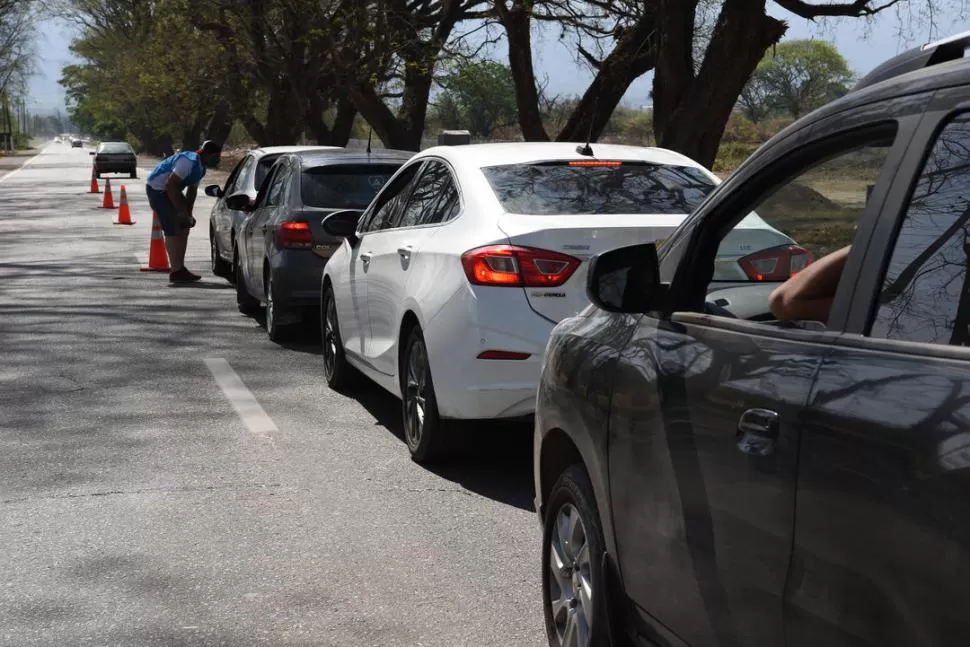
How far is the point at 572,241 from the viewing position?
6.13 m

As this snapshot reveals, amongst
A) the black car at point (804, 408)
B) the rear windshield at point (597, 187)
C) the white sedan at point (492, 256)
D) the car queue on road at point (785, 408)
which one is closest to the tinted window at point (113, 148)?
the white sedan at point (492, 256)

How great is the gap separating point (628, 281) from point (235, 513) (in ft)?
10.6

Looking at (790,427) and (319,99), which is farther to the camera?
(319,99)

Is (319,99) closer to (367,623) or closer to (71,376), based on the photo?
(71,376)

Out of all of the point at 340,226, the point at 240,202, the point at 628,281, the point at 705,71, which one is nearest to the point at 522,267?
the point at 340,226

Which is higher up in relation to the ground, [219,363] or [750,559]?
[750,559]

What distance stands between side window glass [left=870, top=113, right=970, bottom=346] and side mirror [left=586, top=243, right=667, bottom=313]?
2.86ft

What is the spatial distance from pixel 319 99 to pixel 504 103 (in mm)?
33805

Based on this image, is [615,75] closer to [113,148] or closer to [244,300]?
[244,300]

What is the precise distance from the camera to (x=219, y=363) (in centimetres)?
1041

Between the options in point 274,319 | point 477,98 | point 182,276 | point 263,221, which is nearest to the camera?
point 274,319

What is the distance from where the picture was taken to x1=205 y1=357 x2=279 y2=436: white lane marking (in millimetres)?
8016

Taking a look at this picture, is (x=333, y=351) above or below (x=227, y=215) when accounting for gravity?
below

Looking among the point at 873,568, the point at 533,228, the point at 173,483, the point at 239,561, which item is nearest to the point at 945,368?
the point at 873,568
